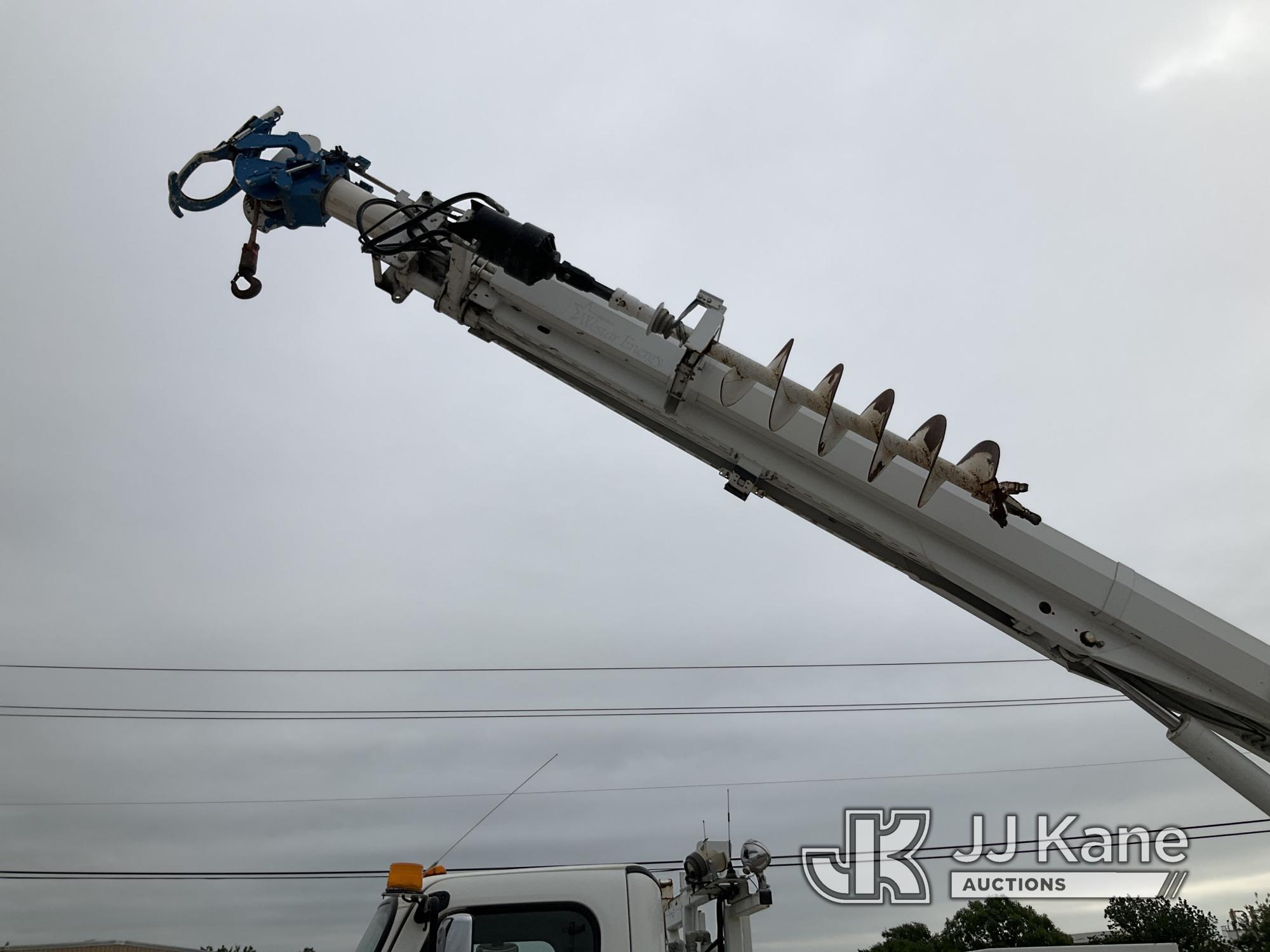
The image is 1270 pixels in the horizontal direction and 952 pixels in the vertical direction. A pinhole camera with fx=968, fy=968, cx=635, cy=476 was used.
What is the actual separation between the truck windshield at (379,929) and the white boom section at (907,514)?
2377 millimetres

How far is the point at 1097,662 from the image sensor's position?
4.19 meters

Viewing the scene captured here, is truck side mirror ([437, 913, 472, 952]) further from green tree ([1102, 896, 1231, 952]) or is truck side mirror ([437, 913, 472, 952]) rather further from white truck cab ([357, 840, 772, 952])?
green tree ([1102, 896, 1231, 952])

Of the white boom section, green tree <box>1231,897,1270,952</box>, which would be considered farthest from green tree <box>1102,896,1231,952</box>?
the white boom section

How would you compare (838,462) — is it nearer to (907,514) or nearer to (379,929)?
(907,514)

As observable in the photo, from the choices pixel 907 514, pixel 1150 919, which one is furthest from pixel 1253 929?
pixel 907 514

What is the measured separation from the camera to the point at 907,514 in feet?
14.1

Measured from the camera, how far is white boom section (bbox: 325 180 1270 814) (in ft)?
13.3

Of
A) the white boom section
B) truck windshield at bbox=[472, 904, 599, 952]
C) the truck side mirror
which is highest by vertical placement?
the white boom section

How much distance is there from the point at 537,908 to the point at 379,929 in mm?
635

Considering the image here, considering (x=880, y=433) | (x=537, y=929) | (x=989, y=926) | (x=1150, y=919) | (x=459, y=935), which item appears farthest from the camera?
(x=1150, y=919)

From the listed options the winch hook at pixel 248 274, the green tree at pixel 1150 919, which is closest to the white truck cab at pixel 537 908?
the winch hook at pixel 248 274

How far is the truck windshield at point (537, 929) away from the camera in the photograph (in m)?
3.84

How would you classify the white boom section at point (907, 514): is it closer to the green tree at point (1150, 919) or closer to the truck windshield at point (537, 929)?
the truck windshield at point (537, 929)

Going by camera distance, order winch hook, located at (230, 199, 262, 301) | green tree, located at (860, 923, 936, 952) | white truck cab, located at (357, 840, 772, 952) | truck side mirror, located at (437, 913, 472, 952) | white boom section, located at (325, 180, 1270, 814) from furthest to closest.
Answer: green tree, located at (860, 923, 936, 952) → winch hook, located at (230, 199, 262, 301) → white boom section, located at (325, 180, 1270, 814) → white truck cab, located at (357, 840, 772, 952) → truck side mirror, located at (437, 913, 472, 952)
